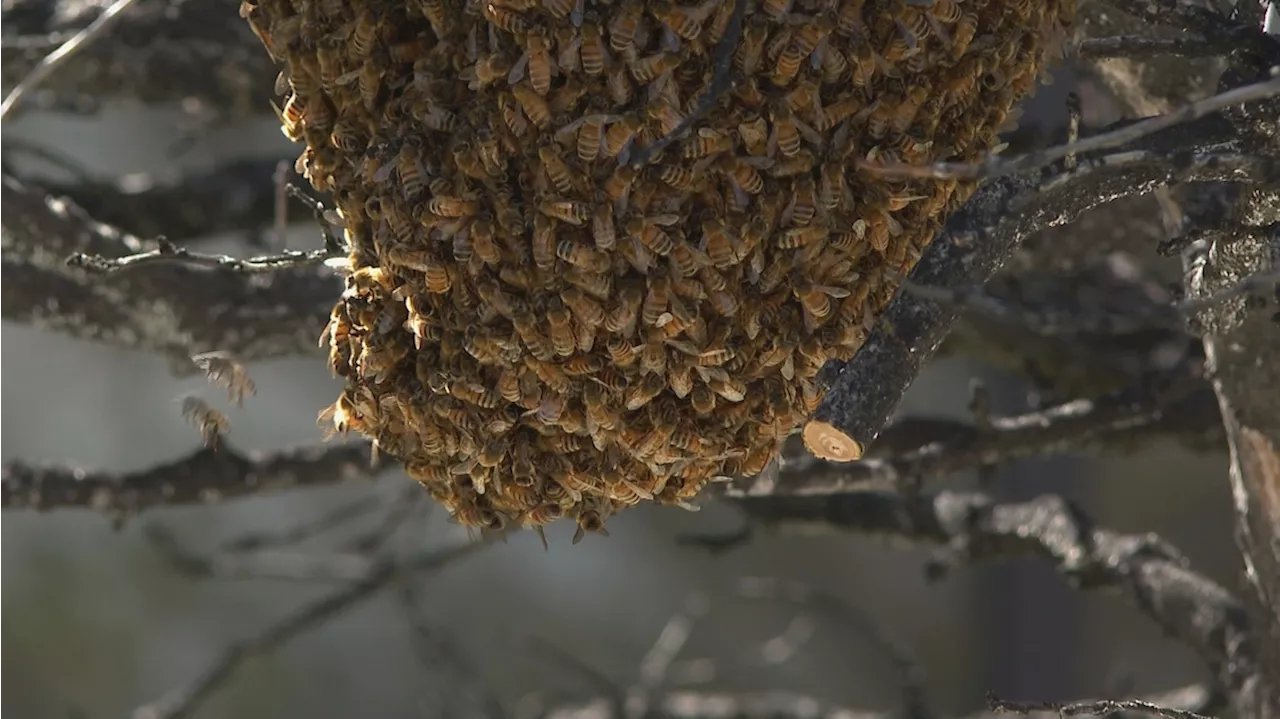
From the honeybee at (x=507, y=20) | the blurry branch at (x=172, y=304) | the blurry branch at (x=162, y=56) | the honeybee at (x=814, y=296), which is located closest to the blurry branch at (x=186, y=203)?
the blurry branch at (x=162, y=56)

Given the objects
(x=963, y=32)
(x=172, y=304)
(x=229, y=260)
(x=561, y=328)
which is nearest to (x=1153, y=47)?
(x=963, y=32)

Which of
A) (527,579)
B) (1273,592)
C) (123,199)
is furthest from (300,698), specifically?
(1273,592)

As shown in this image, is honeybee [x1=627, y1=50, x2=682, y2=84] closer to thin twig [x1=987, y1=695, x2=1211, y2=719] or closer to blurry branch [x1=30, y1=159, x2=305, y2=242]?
thin twig [x1=987, y1=695, x2=1211, y2=719]

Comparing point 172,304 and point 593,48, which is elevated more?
point 593,48

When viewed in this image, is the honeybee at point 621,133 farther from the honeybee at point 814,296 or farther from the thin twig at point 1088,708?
the thin twig at point 1088,708

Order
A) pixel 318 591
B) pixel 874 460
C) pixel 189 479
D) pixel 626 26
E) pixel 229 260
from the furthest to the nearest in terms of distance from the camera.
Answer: pixel 318 591 → pixel 189 479 → pixel 874 460 → pixel 229 260 → pixel 626 26

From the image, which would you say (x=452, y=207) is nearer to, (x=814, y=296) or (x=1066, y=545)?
(x=814, y=296)

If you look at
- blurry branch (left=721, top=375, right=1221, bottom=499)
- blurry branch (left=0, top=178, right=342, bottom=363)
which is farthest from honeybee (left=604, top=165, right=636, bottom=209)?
blurry branch (left=0, top=178, right=342, bottom=363)
